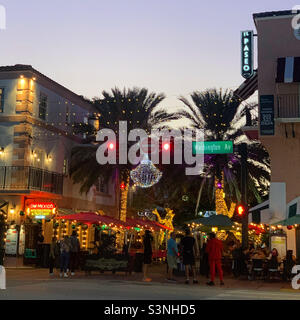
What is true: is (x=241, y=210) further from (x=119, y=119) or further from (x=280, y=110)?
(x=119, y=119)

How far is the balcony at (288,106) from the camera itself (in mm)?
21438

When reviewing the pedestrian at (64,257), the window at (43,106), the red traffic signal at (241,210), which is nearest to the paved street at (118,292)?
the pedestrian at (64,257)

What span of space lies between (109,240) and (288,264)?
6.98 m

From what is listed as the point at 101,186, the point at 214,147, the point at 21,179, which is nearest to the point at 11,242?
the point at 21,179

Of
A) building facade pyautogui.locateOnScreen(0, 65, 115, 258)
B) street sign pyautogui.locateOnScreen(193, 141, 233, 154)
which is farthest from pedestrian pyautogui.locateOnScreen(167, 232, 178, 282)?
building facade pyautogui.locateOnScreen(0, 65, 115, 258)

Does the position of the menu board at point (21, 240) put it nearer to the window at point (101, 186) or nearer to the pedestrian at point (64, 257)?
the window at point (101, 186)

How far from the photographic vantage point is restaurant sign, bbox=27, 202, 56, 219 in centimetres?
2702

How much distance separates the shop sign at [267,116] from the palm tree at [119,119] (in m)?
9.31

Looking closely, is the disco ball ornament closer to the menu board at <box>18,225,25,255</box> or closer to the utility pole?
the utility pole

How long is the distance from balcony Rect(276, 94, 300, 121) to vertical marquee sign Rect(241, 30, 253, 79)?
2686 millimetres

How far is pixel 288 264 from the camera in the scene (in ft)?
59.8

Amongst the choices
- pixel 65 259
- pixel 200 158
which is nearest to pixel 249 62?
pixel 200 158

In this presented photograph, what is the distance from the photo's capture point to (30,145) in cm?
2816
